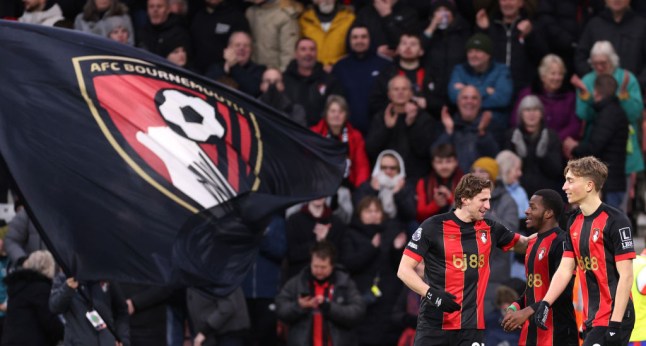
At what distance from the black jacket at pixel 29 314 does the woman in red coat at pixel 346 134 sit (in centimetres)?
414

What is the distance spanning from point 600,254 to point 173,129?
5231mm

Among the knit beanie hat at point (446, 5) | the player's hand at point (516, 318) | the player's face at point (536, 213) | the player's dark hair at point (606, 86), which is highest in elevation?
the knit beanie hat at point (446, 5)

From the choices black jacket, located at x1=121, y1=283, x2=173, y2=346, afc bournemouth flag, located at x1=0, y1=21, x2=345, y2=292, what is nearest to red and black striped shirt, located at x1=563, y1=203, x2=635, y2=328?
afc bournemouth flag, located at x1=0, y1=21, x2=345, y2=292

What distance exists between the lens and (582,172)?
1195cm

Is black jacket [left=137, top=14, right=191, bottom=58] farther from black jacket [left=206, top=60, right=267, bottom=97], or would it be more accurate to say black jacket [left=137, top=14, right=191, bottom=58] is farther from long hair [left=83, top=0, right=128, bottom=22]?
black jacket [left=206, top=60, right=267, bottom=97]

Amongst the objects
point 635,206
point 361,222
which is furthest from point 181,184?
point 635,206

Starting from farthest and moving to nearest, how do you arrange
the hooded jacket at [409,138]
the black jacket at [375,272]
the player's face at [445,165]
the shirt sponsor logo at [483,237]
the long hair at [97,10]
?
the long hair at [97,10] → the hooded jacket at [409,138] → the player's face at [445,165] → the black jacket at [375,272] → the shirt sponsor logo at [483,237]

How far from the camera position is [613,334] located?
11.7 meters

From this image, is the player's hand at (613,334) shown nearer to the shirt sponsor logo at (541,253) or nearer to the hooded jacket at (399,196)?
the shirt sponsor logo at (541,253)

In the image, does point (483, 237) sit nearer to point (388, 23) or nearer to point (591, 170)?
point (591, 170)

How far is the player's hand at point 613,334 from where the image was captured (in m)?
11.7

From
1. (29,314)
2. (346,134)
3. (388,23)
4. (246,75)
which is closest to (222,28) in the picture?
(246,75)

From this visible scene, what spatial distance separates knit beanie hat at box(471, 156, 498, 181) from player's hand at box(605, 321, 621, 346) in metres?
5.53

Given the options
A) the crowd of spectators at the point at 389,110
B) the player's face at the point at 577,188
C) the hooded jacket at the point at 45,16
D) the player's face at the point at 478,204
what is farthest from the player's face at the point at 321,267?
the hooded jacket at the point at 45,16
